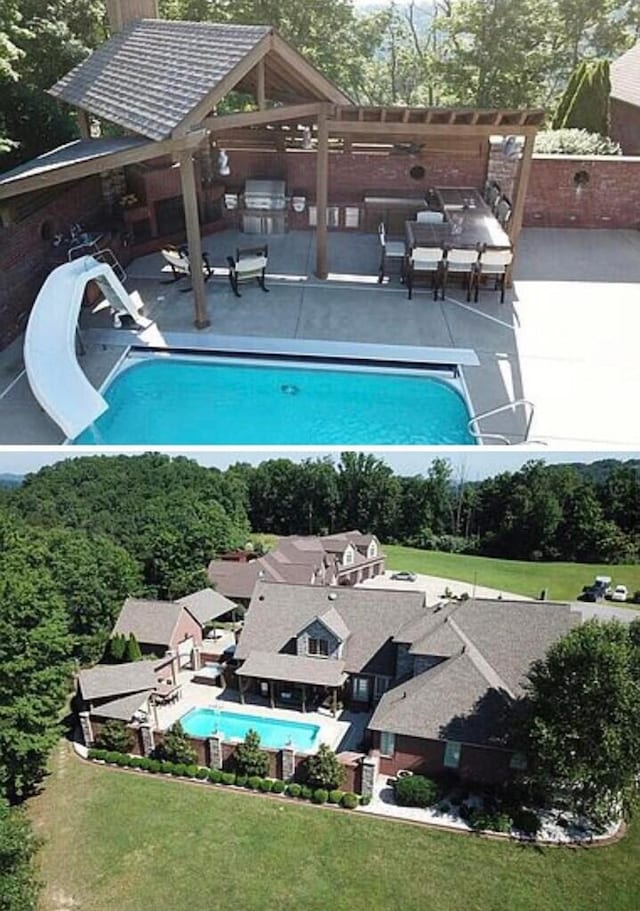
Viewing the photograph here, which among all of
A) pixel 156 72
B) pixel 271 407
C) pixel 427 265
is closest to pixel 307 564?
pixel 271 407

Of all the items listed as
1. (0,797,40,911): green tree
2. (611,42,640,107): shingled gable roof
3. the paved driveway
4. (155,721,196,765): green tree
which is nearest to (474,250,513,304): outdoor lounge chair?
the paved driveway

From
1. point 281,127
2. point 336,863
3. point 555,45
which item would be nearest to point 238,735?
point 336,863

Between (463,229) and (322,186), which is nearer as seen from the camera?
(322,186)

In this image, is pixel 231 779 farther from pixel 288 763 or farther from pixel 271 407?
pixel 271 407

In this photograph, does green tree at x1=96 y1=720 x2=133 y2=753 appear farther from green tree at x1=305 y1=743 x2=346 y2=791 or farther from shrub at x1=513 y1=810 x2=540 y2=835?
shrub at x1=513 y1=810 x2=540 y2=835

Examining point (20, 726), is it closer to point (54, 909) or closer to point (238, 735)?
point (54, 909)

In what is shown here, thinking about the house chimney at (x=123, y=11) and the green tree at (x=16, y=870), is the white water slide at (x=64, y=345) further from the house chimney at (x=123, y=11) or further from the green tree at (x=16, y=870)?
the house chimney at (x=123, y=11)

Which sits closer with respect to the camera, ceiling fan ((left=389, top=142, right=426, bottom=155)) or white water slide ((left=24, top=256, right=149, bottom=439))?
white water slide ((left=24, top=256, right=149, bottom=439))
